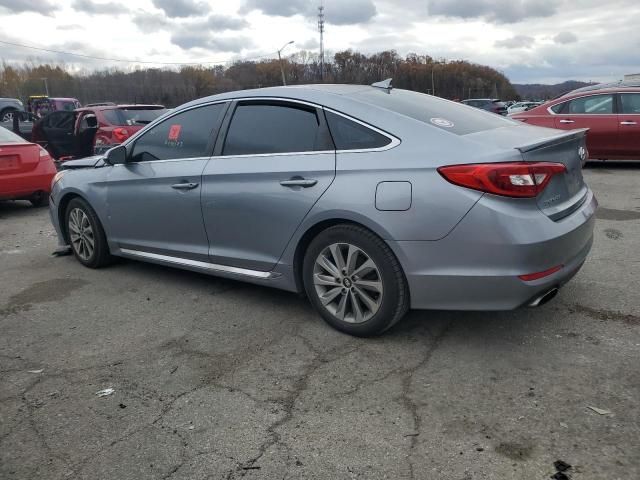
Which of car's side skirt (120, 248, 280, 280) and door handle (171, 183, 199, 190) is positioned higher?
door handle (171, 183, 199, 190)

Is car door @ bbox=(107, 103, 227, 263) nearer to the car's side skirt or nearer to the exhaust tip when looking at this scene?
the car's side skirt

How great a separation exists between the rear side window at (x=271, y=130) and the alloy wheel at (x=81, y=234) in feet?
6.40

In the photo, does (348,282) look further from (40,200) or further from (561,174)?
(40,200)

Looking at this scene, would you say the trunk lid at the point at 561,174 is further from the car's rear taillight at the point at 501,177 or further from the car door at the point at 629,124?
the car door at the point at 629,124

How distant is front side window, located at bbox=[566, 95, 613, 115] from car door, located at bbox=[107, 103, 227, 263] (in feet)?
27.3

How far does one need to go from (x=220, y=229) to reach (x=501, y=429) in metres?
2.38

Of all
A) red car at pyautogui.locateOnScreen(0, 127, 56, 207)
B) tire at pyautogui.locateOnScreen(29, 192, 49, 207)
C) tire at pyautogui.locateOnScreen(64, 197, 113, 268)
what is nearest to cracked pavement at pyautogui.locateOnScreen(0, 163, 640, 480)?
tire at pyautogui.locateOnScreen(64, 197, 113, 268)

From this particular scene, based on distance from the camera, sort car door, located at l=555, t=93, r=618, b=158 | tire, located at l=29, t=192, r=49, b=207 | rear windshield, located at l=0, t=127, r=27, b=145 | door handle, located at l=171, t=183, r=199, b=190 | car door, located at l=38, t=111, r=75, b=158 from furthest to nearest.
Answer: car door, located at l=38, t=111, r=75, b=158 < car door, located at l=555, t=93, r=618, b=158 < tire, located at l=29, t=192, r=49, b=207 < rear windshield, located at l=0, t=127, r=27, b=145 < door handle, located at l=171, t=183, r=199, b=190

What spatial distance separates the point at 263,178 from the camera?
12.5ft

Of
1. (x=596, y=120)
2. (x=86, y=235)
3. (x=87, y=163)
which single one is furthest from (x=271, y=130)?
(x=596, y=120)

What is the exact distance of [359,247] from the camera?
339cm

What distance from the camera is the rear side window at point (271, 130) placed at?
3.73 meters

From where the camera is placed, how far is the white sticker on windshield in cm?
Answer: 341

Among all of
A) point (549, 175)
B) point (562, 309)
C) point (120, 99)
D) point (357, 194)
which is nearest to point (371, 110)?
point (357, 194)
